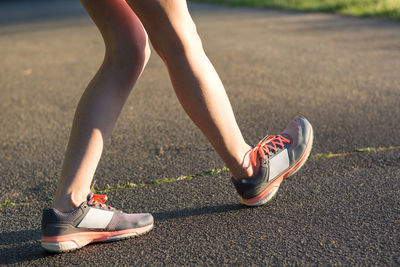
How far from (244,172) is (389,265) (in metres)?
0.68

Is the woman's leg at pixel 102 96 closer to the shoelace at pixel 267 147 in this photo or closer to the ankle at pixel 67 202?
the ankle at pixel 67 202

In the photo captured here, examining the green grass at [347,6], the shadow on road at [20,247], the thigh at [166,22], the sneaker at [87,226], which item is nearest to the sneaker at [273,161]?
the sneaker at [87,226]

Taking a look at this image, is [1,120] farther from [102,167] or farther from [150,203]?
[150,203]

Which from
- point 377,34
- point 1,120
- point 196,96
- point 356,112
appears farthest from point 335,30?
point 196,96

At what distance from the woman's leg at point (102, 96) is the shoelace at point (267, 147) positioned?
1.98 feet

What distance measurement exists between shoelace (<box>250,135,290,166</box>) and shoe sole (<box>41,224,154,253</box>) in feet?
1.84

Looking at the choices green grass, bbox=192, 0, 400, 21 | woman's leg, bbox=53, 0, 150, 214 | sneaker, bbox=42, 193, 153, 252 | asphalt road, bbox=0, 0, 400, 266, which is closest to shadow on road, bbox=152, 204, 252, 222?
asphalt road, bbox=0, 0, 400, 266

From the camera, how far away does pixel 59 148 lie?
356 cm

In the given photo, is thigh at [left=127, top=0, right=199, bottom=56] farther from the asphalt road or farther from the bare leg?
the asphalt road

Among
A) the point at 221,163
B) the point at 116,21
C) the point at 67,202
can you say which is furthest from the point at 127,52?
the point at 221,163

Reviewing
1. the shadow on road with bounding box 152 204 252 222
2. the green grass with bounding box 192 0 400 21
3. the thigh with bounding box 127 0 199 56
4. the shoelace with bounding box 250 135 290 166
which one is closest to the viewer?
the thigh with bounding box 127 0 199 56

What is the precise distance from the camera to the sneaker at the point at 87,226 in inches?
77.9

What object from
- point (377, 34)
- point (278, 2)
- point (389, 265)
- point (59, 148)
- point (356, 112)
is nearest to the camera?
point (389, 265)

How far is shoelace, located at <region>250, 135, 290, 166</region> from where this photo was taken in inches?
87.6
